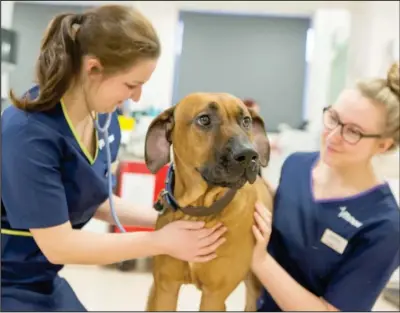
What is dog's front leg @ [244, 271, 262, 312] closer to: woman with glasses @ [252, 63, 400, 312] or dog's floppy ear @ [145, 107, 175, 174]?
woman with glasses @ [252, 63, 400, 312]

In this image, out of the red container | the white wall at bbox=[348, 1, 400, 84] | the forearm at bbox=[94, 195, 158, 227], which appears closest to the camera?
the forearm at bbox=[94, 195, 158, 227]

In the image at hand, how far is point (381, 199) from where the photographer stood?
1070 millimetres

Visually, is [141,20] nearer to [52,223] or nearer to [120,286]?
[52,223]

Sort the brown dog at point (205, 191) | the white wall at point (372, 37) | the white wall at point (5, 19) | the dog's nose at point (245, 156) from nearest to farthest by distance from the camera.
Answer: the dog's nose at point (245, 156)
the brown dog at point (205, 191)
the white wall at point (5, 19)
the white wall at point (372, 37)

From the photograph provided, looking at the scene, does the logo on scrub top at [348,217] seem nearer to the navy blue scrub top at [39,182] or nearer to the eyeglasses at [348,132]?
the eyeglasses at [348,132]

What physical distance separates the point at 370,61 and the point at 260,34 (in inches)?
24.3

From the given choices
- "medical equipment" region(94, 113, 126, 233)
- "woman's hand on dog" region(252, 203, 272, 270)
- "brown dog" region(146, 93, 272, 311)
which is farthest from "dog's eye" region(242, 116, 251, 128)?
"medical equipment" region(94, 113, 126, 233)

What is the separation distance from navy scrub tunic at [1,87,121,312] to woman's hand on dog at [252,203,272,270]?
0.34 metres

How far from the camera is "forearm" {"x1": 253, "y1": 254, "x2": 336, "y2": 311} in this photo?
40.4 inches

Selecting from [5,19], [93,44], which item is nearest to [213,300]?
[93,44]

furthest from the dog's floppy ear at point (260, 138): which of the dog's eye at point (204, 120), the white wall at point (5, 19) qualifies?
the white wall at point (5, 19)

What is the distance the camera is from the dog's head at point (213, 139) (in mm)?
806

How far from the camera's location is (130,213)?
1.17m

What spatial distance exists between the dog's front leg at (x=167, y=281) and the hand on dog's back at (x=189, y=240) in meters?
0.04
